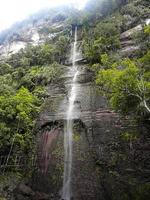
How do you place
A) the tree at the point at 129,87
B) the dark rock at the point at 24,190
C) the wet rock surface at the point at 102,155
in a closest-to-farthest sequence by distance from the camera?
the tree at the point at 129,87
the wet rock surface at the point at 102,155
the dark rock at the point at 24,190

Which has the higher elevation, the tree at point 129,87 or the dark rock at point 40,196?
the tree at point 129,87

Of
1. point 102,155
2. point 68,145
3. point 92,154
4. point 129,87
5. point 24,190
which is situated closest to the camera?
point 129,87

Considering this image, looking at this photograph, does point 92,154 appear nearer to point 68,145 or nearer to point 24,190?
point 68,145

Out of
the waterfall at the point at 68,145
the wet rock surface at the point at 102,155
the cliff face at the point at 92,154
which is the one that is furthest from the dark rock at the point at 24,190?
the waterfall at the point at 68,145

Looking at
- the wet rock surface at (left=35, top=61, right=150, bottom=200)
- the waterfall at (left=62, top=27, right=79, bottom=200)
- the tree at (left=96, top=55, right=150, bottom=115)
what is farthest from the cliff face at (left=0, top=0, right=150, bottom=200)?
the tree at (left=96, top=55, right=150, bottom=115)

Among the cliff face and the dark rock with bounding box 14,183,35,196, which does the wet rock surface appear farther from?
the dark rock with bounding box 14,183,35,196

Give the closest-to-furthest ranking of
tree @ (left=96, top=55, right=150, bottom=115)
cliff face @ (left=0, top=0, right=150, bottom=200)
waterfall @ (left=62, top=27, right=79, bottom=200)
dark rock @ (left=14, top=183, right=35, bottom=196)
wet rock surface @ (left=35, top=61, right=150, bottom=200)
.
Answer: tree @ (left=96, top=55, right=150, bottom=115), wet rock surface @ (left=35, top=61, right=150, bottom=200), cliff face @ (left=0, top=0, right=150, bottom=200), dark rock @ (left=14, top=183, right=35, bottom=196), waterfall @ (left=62, top=27, right=79, bottom=200)

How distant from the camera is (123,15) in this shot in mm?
55531

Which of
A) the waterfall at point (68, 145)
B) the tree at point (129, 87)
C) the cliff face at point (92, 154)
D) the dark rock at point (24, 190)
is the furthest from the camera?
the waterfall at point (68, 145)

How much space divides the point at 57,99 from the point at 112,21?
21.2 meters

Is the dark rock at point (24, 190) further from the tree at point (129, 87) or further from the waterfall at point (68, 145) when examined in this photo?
the tree at point (129, 87)

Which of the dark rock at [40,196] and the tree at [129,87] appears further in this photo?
the dark rock at [40,196]

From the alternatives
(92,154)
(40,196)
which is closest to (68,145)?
(92,154)

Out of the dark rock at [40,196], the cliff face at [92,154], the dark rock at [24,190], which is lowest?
the dark rock at [40,196]
